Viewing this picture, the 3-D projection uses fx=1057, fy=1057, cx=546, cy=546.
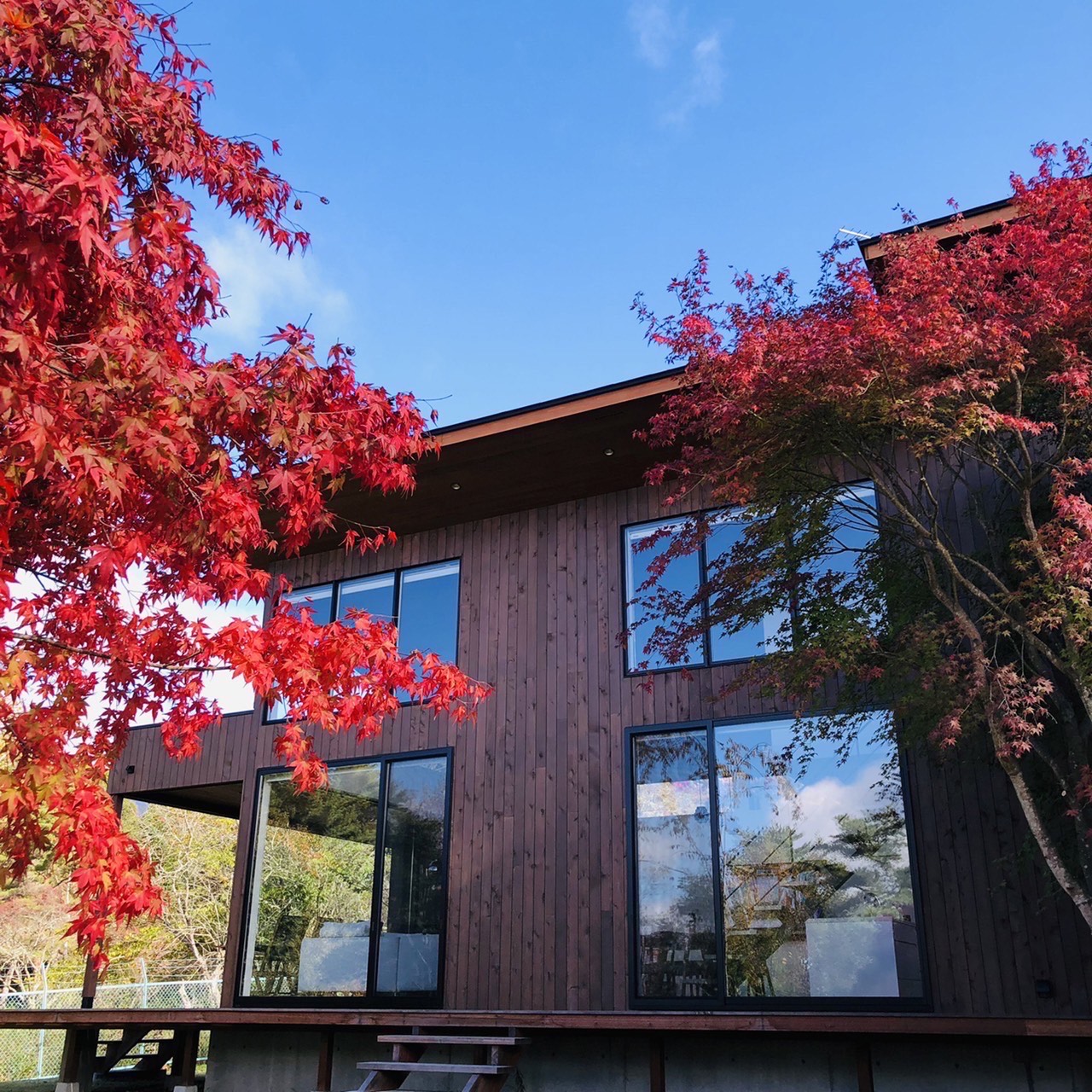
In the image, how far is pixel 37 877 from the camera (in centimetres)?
2162

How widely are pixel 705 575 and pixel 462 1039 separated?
3.74 meters

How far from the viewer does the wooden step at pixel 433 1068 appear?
19.6 ft

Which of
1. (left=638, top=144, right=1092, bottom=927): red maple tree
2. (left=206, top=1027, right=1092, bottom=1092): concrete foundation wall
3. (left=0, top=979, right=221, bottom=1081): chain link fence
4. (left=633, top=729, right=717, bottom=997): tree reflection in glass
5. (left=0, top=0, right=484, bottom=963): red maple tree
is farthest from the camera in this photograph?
(left=0, top=979, right=221, bottom=1081): chain link fence

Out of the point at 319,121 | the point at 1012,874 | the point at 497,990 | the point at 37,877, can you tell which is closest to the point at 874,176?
the point at 319,121

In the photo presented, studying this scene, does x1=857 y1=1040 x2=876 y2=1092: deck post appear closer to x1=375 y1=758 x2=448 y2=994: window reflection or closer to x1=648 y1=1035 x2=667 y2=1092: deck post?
x1=648 y1=1035 x2=667 y2=1092: deck post

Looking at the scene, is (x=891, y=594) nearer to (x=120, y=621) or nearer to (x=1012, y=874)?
(x=1012, y=874)

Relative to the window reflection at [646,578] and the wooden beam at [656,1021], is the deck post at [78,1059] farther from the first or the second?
the window reflection at [646,578]

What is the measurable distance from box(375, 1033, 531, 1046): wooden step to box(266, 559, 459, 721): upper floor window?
11.9 feet

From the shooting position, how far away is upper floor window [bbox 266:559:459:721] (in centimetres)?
970

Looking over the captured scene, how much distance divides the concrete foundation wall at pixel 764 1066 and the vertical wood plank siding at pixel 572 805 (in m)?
0.45

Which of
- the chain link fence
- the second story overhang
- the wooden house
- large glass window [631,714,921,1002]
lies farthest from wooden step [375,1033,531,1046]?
the chain link fence

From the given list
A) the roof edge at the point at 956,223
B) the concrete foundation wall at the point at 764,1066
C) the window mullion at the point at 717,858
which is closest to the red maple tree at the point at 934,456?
the roof edge at the point at 956,223

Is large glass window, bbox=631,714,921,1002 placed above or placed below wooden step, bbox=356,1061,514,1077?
above

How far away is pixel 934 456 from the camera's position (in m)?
5.79
